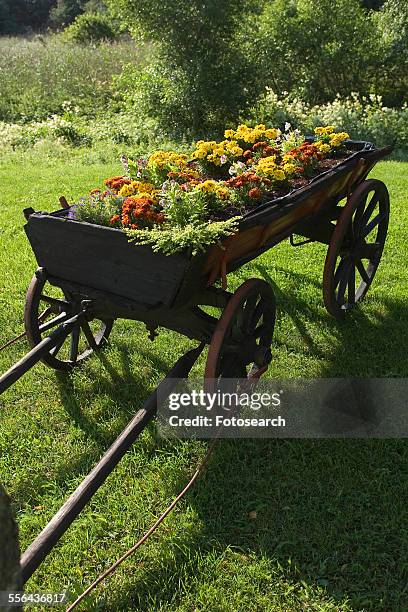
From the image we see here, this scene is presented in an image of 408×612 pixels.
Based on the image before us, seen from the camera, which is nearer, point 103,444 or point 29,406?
point 103,444

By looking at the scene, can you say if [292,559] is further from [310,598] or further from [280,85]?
[280,85]

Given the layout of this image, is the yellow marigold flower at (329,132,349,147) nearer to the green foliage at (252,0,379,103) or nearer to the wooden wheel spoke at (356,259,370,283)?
the wooden wheel spoke at (356,259,370,283)

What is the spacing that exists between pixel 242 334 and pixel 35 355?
102 centimetres

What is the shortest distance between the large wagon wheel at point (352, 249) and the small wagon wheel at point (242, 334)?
73cm

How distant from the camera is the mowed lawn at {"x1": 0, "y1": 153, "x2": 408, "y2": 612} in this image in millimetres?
2318

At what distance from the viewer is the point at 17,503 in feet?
8.96

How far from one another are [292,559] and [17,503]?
1.30 m

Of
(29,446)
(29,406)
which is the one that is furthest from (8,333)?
(29,446)

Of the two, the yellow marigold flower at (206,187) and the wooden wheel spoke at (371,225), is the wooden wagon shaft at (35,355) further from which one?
the wooden wheel spoke at (371,225)

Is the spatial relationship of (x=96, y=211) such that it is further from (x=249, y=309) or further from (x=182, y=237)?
(x=249, y=309)

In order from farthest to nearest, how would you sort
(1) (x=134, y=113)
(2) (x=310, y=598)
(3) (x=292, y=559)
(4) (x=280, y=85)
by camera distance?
1. (4) (x=280, y=85)
2. (1) (x=134, y=113)
3. (3) (x=292, y=559)
4. (2) (x=310, y=598)

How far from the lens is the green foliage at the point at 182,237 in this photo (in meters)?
2.41

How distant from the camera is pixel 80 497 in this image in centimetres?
206

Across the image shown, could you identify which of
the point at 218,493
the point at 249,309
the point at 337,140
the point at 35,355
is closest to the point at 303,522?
the point at 218,493
